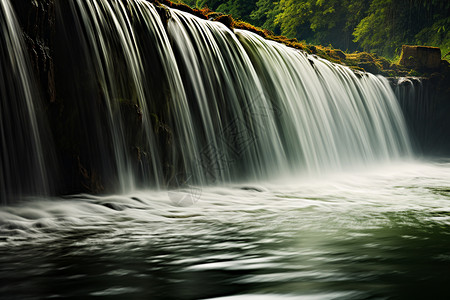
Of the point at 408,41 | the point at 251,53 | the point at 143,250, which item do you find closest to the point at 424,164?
the point at 251,53

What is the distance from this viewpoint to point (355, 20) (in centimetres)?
3203

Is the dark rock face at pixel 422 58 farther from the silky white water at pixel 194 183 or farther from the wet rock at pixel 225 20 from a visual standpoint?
the wet rock at pixel 225 20

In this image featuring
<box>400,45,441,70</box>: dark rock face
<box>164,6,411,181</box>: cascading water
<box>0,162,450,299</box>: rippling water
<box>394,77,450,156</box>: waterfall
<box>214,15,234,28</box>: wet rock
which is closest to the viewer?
<box>0,162,450,299</box>: rippling water

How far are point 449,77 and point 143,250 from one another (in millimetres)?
17379

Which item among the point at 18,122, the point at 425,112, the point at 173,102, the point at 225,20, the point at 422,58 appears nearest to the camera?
the point at 18,122

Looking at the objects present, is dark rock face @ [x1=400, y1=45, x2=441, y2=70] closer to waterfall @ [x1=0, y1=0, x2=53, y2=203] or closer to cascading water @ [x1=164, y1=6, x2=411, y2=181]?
cascading water @ [x1=164, y1=6, x2=411, y2=181]

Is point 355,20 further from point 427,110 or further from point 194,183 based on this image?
point 194,183

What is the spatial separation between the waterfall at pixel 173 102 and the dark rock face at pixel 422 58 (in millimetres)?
9218

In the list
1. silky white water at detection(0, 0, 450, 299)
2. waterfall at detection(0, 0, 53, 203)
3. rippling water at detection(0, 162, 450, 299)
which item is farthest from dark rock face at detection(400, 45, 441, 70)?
waterfall at detection(0, 0, 53, 203)

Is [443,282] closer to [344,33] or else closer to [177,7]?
[177,7]

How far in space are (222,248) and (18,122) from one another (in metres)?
2.90

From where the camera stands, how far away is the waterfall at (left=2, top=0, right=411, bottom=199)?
565 cm

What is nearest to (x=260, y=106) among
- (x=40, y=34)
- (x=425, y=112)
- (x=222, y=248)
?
(x=40, y=34)

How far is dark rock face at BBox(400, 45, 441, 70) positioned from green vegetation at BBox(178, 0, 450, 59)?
28.8 ft
